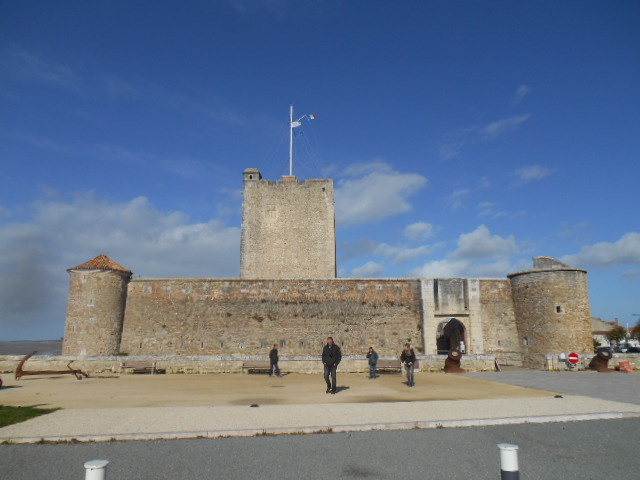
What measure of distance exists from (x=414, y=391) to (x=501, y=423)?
4488 millimetres

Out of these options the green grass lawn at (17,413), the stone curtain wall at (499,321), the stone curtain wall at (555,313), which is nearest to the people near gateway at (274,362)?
the green grass lawn at (17,413)

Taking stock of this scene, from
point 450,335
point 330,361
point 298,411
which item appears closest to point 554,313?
point 450,335

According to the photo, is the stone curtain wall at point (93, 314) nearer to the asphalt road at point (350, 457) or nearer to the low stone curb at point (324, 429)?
the low stone curb at point (324, 429)

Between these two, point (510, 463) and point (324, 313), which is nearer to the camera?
Answer: point (510, 463)

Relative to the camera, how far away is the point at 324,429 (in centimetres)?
730

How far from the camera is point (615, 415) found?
842cm

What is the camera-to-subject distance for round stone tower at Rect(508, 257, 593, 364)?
21000 mm

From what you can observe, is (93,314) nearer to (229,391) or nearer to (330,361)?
(229,391)

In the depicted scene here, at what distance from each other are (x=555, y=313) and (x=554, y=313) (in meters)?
0.05

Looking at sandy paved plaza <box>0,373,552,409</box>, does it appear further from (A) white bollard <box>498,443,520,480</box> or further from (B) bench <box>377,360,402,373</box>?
(A) white bollard <box>498,443,520,480</box>

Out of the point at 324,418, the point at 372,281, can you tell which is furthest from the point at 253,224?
the point at 324,418

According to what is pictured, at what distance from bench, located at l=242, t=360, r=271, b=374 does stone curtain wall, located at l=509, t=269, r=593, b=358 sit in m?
13.5

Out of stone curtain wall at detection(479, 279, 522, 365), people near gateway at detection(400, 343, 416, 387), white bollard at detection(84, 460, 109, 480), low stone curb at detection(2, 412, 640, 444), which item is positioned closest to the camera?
white bollard at detection(84, 460, 109, 480)

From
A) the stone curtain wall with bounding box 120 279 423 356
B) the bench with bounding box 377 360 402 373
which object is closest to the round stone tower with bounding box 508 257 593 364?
the stone curtain wall with bounding box 120 279 423 356
